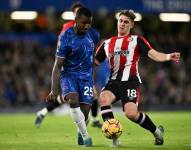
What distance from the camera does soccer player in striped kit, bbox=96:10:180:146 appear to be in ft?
36.3

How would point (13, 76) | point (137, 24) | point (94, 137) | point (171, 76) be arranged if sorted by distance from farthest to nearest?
point (137, 24) → point (171, 76) → point (13, 76) → point (94, 137)

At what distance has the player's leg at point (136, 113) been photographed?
1091cm

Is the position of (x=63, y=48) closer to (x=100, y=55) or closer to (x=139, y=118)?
(x=100, y=55)

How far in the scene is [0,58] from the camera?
26.9 m

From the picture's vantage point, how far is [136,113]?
A: 10.9m

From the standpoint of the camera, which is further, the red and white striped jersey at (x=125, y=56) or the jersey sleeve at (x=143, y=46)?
the red and white striped jersey at (x=125, y=56)

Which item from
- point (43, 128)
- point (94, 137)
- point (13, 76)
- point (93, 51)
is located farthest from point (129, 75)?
point (13, 76)

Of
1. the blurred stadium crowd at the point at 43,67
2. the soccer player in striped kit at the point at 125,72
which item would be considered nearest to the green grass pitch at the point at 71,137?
the soccer player in striped kit at the point at 125,72

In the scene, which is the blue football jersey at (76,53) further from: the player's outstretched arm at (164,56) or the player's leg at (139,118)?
the player's outstretched arm at (164,56)

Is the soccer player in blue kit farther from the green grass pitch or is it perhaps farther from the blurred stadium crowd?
the blurred stadium crowd

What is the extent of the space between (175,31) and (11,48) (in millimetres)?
7490

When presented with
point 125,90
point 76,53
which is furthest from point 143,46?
point 76,53

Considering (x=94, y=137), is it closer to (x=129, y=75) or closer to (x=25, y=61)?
(x=129, y=75)

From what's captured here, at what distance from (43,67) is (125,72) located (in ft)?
51.8
